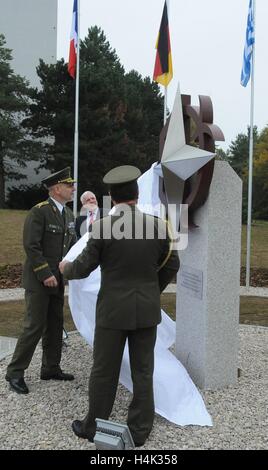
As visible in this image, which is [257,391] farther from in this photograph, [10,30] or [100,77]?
[10,30]

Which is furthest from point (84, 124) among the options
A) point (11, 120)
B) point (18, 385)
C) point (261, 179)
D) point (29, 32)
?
point (18, 385)

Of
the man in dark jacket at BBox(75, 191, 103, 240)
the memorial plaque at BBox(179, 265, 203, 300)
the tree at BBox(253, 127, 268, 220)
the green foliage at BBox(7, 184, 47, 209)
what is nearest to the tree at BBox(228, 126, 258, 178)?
the tree at BBox(253, 127, 268, 220)

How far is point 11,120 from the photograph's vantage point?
33.4 metres

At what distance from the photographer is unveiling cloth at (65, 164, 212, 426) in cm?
414

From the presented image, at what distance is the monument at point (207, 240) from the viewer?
4.57 m

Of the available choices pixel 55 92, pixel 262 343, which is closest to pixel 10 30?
pixel 55 92

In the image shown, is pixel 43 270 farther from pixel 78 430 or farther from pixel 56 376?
pixel 78 430

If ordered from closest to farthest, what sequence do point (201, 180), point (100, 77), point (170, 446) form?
point (170, 446), point (201, 180), point (100, 77)

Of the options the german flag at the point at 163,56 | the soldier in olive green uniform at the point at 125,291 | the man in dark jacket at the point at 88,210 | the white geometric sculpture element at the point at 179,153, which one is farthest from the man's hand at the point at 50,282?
the german flag at the point at 163,56

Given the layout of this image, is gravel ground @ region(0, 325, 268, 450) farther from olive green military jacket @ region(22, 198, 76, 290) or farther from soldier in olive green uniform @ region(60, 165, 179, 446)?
olive green military jacket @ region(22, 198, 76, 290)

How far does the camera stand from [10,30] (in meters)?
38.2

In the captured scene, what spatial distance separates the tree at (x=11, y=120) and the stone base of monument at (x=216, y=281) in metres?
28.6

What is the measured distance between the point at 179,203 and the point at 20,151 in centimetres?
2968

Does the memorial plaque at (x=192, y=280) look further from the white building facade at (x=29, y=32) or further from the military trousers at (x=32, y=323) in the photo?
the white building facade at (x=29, y=32)
